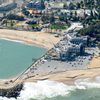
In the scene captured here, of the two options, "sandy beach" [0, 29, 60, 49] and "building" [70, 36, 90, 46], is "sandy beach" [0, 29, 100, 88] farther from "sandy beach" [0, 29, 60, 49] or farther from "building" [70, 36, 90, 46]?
"building" [70, 36, 90, 46]

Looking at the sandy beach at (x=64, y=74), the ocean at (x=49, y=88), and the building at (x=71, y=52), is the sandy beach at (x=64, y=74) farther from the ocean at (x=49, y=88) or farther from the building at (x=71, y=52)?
the building at (x=71, y=52)

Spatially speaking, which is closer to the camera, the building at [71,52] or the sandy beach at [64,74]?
the sandy beach at [64,74]

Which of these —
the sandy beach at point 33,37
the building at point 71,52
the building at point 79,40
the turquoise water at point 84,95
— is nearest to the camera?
the turquoise water at point 84,95

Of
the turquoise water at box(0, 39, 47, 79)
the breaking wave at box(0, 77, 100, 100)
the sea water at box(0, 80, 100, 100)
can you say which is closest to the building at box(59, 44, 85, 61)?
the turquoise water at box(0, 39, 47, 79)

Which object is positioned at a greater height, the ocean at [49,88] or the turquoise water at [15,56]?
the turquoise water at [15,56]

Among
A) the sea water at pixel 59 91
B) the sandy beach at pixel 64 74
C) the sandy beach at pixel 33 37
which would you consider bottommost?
the sea water at pixel 59 91

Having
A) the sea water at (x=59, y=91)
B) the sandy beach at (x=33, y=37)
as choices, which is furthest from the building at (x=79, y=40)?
the sea water at (x=59, y=91)

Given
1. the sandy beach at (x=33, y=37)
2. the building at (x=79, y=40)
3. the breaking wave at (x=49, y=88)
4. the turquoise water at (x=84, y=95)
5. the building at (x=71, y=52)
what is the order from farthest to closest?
the sandy beach at (x=33, y=37), the building at (x=79, y=40), the building at (x=71, y=52), the breaking wave at (x=49, y=88), the turquoise water at (x=84, y=95)

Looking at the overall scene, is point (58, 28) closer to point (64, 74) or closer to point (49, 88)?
point (64, 74)
